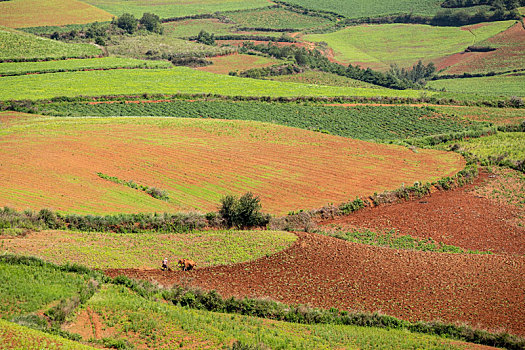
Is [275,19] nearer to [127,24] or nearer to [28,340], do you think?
[127,24]

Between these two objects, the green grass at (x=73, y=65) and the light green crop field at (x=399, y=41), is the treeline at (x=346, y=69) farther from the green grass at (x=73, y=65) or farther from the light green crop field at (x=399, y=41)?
the green grass at (x=73, y=65)

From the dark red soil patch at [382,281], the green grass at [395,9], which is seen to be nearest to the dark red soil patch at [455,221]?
the dark red soil patch at [382,281]

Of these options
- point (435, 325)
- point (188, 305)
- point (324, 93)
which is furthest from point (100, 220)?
point (324, 93)

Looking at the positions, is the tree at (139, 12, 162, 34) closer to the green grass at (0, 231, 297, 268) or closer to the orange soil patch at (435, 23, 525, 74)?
the orange soil patch at (435, 23, 525, 74)

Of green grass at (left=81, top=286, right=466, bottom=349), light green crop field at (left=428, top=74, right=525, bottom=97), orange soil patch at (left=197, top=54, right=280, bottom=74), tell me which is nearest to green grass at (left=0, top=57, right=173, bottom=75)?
orange soil patch at (left=197, top=54, right=280, bottom=74)

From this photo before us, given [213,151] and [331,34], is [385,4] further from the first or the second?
[213,151]
